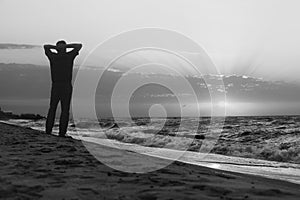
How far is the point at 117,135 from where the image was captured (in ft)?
78.4

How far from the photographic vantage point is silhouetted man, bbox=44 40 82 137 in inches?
409

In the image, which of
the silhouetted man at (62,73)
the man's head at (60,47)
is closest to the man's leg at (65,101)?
the silhouetted man at (62,73)

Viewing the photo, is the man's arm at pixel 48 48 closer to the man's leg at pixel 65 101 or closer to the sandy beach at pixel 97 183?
the man's leg at pixel 65 101

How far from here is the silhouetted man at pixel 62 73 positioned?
1038cm

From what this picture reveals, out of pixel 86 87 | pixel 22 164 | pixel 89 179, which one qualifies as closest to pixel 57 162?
pixel 22 164

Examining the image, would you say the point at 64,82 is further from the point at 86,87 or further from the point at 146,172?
the point at 146,172

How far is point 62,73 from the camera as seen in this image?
10.4 metres

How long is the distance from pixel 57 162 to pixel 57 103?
4.83 m

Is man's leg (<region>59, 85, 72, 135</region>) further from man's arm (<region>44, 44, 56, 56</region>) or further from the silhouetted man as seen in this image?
man's arm (<region>44, 44, 56, 56</region>)

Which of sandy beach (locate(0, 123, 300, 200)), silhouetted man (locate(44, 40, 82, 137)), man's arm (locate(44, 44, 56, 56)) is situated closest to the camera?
sandy beach (locate(0, 123, 300, 200))

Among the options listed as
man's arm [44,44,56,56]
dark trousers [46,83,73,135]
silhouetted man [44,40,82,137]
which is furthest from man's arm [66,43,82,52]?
dark trousers [46,83,73,135]

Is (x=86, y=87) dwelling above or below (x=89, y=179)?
above

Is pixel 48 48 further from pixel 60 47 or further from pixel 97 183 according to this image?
pixel 97 183

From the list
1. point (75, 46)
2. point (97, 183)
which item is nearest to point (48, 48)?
point (75, 46)
